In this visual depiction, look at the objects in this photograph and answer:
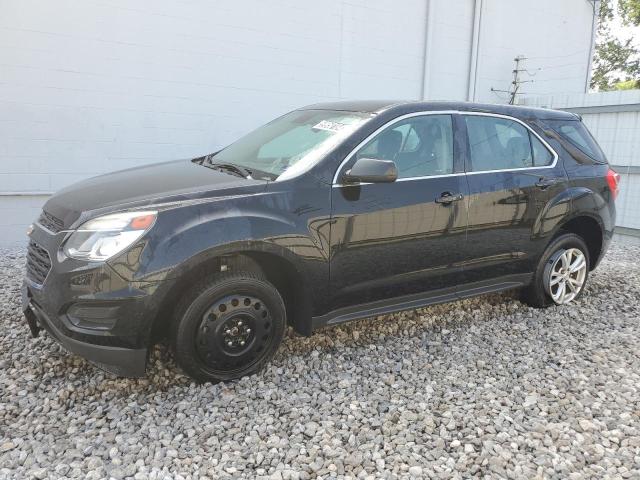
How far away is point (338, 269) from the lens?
10.5ft

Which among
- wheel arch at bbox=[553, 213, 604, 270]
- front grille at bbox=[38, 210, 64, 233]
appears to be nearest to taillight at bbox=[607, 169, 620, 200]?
wheel arch at bbox=[553, 213, 604, 270]

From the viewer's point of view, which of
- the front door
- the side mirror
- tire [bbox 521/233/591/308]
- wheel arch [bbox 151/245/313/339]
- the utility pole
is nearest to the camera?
wheel arch [bbox 151/245/313/339]

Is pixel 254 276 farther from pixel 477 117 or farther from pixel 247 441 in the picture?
pixel 477 117

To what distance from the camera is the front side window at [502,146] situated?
383 cm

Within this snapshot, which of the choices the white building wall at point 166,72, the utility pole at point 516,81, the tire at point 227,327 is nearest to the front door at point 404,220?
the tire at point 227,327

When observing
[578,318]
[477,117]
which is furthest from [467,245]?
[578,318]

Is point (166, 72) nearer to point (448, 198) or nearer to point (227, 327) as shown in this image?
point (448, 198)

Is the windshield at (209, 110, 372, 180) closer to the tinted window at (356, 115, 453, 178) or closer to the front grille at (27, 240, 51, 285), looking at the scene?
the tinted window at (356, 115, 453, 178)

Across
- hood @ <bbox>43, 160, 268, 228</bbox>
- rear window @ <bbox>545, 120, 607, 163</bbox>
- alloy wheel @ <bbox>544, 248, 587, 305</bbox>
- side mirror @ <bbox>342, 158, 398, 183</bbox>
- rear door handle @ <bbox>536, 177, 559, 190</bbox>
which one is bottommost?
alloy wheel @ <bbox>544, 248, 587, 305</bbox>

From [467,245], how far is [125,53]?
5.11 metres

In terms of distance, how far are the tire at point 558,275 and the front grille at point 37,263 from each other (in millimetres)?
3596

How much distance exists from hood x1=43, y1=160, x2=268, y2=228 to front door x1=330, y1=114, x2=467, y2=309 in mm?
633

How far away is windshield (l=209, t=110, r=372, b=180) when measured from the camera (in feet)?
10.8

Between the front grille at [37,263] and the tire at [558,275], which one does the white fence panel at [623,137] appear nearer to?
the tire at [558,275]
